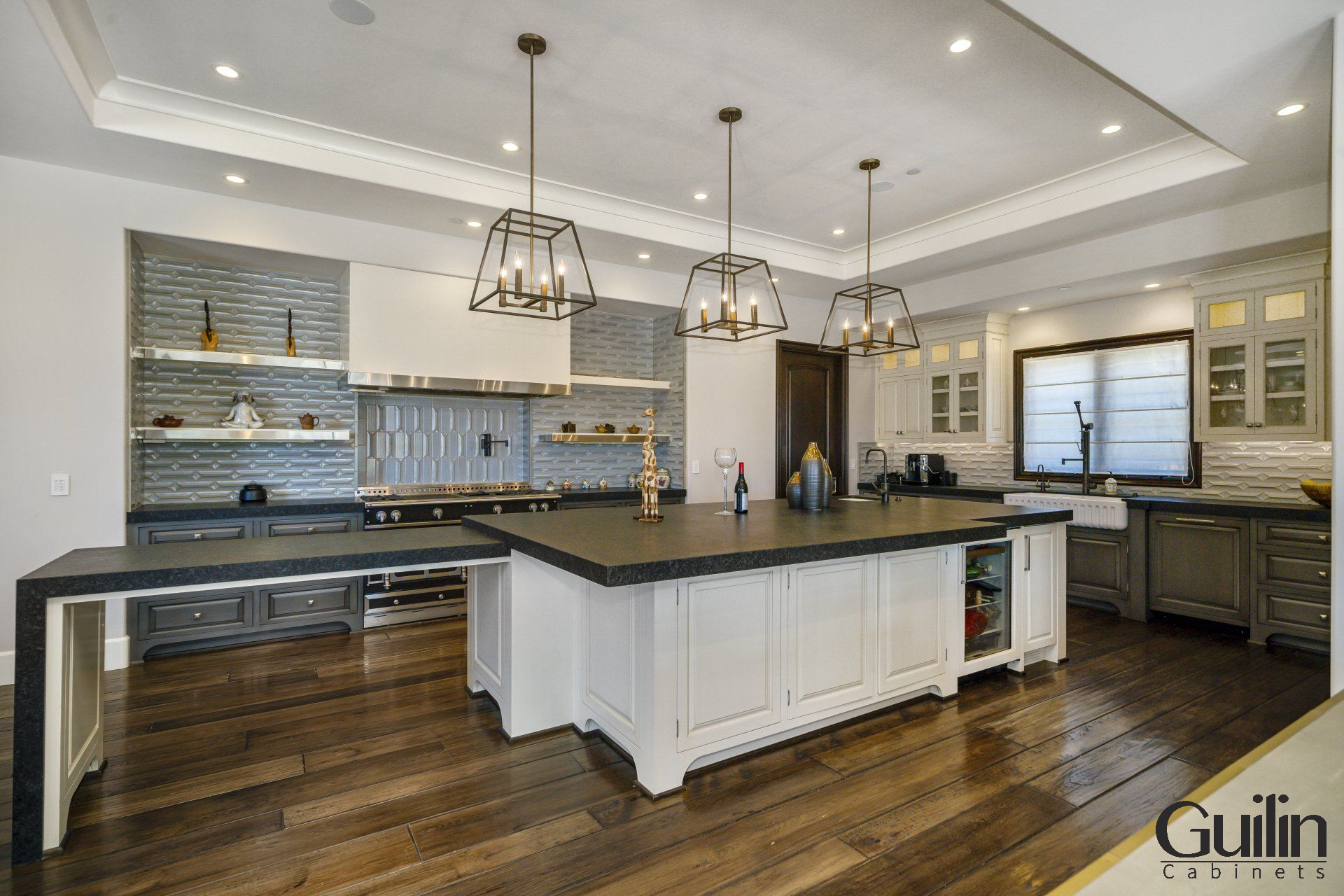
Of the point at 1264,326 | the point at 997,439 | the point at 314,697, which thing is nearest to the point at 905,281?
the point at 997,439

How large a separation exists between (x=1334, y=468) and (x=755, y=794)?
2.27 m

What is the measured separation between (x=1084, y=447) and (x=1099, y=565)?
3.22 feet

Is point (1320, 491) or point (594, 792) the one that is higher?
point (1320, 491)

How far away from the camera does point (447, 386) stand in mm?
4707

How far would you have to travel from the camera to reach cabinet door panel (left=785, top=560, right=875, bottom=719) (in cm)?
269

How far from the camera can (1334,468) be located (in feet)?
7.25

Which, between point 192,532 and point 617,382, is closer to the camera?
point 192,532

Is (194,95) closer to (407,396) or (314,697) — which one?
(407,396)

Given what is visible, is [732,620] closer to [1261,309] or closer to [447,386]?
[447,386]

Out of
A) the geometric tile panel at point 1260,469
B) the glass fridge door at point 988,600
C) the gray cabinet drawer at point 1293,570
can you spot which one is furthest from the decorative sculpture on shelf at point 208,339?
the geometric tile panel at point 1260,469

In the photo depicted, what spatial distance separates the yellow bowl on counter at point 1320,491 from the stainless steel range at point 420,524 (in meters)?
3.99

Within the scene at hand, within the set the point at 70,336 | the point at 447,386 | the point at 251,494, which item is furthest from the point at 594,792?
the point at 70,336

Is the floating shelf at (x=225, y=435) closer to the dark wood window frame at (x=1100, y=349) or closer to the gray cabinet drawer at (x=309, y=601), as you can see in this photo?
the gray cabinet drawer at (x=309, y=601)

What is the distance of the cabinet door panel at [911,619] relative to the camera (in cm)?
298
